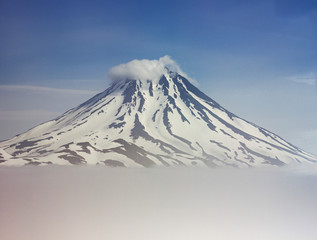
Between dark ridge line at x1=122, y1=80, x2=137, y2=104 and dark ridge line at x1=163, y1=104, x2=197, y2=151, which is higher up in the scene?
dark ridge line at x1=122, y1=80, x2=137, y2=104

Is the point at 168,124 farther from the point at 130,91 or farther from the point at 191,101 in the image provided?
the point at 130,91

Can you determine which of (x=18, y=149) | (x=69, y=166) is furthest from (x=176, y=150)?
(x=18, y=149)

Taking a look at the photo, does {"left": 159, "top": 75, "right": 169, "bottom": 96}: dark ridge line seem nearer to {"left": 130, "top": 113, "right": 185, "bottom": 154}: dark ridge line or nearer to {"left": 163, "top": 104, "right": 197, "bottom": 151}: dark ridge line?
{"left": 163, "top": 104, "right": 197, "bottom": 151}: dark ridge line

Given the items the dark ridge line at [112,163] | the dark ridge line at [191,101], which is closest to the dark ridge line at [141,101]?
the dark ridge line at [191,101]

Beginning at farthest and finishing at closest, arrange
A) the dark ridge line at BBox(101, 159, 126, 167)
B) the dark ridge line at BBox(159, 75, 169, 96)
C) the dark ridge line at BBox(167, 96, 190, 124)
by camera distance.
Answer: the dark ridge line at BBox(159, 75, 169, 96)
the dark ridge line at BBox(167, 96, 190, 124)
the dark ridge line at BBox(101, 159, 126, 167)

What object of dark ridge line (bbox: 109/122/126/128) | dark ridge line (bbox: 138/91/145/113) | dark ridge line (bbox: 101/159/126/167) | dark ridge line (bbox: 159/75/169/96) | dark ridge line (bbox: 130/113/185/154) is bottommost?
dark ridge line (bbox: 101/159/126/167)

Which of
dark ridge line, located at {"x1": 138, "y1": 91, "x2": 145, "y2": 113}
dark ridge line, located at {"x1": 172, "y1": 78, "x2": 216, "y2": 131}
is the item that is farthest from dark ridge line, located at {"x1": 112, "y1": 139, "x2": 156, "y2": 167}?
dark ridge line, located at {"x1": 172, "y1": 78, "x2": 216, "y2": 131}

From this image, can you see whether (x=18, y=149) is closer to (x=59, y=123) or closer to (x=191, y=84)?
(x=59, y=123)

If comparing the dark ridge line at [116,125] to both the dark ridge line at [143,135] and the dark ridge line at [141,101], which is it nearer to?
the dark ridge line at [143,135]

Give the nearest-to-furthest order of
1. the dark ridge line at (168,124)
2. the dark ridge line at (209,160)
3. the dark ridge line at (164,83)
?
1. the dark ridge line at (209,160)
2. the dark ridge line at (168,124)
3. the dark ridge line at (164,83)

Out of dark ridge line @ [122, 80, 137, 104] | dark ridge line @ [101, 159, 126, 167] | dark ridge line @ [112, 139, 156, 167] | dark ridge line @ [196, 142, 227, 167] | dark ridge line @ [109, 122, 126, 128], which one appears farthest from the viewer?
dark ridge line @ [122, 80, 137, 104]
